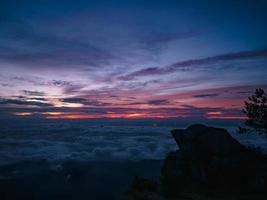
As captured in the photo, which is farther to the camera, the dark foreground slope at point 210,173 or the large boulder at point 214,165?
the large boulder at point 214,165

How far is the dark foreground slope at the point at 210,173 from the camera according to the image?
20.3 metres

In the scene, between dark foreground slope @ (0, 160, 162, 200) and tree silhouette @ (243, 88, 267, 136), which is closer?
Result: tree silhouette @ (243, 88, 267, 136)

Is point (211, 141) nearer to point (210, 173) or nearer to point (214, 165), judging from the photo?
point (214, 165)

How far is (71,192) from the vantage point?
135ft

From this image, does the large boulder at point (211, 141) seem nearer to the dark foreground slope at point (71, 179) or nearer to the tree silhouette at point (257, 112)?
the tree silhouette at point (257, 112)

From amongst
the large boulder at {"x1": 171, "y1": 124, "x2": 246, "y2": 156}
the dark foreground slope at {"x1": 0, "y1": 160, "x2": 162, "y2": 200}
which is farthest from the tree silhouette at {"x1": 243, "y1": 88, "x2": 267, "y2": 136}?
the dark foreground slope at {"x1": 0, "y1": 160, "x2": 162, "y2": 200}

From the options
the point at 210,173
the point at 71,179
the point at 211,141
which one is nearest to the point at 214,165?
the point at 210,173

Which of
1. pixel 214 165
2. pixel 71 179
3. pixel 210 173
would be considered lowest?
pixel 71 179

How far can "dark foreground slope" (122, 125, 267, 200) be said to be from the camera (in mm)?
20328

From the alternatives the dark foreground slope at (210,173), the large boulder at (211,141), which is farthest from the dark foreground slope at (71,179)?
the large boulder at (211,141)

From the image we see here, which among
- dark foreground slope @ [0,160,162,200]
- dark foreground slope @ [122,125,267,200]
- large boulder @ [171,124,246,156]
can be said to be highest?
large boulder @ [171,124,246,156]

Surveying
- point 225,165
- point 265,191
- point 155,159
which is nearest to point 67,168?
point 155,159

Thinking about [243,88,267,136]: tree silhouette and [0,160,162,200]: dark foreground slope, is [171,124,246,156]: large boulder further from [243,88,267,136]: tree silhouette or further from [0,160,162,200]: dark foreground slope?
[0,160,162,200]: dark foreground slope

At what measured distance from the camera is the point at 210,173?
2344 cm
